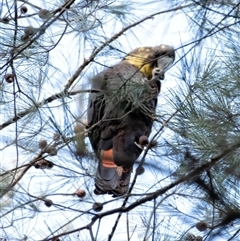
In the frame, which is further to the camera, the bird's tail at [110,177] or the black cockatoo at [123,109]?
the bird's tail at [110,177]

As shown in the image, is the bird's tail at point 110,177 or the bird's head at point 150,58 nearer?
the bird's head at point 150,58

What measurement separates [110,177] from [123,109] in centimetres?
45

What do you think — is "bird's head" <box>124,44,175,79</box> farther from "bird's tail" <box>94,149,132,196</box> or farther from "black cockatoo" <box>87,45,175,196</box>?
"bird's tail" <box>94,149,132,196</box>

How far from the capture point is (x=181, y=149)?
2262 mm

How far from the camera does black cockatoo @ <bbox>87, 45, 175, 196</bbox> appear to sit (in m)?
2.56

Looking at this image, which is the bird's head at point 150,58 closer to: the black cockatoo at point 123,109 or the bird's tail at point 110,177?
the black cockatoo at point 123,109

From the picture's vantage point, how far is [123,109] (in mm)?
2699

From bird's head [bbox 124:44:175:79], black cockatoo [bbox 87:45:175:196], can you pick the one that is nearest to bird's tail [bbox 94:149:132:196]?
black cockatoo [bbox 87:45:175:196]

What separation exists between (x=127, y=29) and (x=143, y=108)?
292 millimetres

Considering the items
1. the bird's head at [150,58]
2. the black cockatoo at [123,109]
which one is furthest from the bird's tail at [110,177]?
the bird's head at [150,58]

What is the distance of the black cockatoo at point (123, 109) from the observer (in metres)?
2.56

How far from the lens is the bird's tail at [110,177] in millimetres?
2750

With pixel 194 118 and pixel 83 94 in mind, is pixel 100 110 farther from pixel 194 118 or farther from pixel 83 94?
pixel 194 118

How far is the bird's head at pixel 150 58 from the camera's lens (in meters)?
2.56
